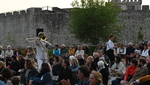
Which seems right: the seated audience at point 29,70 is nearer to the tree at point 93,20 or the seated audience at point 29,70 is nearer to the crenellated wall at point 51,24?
the tree at point 93,20

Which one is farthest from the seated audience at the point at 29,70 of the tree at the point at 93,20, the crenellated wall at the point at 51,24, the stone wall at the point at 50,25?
the crenellated wall at the point at 51,24

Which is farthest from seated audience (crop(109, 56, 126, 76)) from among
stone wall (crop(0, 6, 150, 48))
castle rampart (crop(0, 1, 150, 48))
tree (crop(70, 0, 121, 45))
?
castle rampart (crop(0, 1, 150, 48))

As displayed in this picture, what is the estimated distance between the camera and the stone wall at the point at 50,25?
3659 cm

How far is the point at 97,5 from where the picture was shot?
3428cm

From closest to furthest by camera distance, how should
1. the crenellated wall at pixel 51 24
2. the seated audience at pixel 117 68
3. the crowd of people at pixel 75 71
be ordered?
1. the crowd of people at pixel 75 71
2. the seated audience at pixel 117 68
3. the crenellated wall at pixel 51 24

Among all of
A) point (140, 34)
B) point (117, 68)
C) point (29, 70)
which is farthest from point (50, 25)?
point (29, 70)

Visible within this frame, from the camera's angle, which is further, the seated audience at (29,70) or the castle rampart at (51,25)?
the castle rampart at (51,25)

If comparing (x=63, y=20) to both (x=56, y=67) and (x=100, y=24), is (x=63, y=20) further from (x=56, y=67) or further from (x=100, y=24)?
(x=56, y=67)

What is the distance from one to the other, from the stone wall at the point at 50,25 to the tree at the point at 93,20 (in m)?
2.30

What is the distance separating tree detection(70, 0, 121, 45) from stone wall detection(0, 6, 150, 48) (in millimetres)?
2303

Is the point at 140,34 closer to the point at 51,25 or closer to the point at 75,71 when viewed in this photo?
the point at 51,25

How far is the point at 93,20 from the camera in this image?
33.4 metres

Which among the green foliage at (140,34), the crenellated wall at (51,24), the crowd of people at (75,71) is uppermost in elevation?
the crowd of people at (75,71)

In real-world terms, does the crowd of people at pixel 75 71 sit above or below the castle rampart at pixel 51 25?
above
